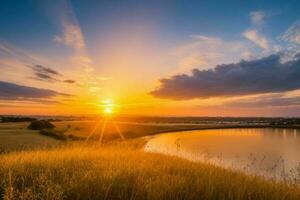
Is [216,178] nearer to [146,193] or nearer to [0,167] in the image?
[146,193]

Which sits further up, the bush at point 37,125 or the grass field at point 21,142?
the bush at point 37,125

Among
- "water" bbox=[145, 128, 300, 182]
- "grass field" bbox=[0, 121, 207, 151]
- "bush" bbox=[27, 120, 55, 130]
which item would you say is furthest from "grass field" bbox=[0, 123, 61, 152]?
"bush" bbox=[27, 120, 55, 130]

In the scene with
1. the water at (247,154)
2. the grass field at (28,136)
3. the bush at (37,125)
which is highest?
the bush at (37,125)

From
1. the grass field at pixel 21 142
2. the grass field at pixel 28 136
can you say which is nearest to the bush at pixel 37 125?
the grass field at pixel 28 136

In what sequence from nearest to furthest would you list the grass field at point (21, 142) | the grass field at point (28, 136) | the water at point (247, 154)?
the water at point (247, 154) < the grass field at point (21, 142) < the grass field at point (28, 136)

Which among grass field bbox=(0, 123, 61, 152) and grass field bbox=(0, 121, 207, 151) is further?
grass field bbox=(0, 121, 207, 151)

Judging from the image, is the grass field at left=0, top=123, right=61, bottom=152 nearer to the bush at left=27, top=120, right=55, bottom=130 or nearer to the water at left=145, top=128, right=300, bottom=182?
the water at left=145, top=128, right=300, bottom=182

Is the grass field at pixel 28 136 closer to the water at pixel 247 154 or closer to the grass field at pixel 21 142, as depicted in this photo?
the grass field at pixel 21 142

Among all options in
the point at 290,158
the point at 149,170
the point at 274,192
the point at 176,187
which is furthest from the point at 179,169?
the point at 290,158

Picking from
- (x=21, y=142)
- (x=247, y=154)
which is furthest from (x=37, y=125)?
(x=247, y=154)

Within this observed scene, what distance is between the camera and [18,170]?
734cm

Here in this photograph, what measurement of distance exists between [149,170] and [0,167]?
14.5ft

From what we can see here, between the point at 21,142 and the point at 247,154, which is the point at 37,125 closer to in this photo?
the point at 21,142

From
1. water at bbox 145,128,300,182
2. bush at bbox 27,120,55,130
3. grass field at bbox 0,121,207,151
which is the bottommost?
water at bbox 145,128,300,182
